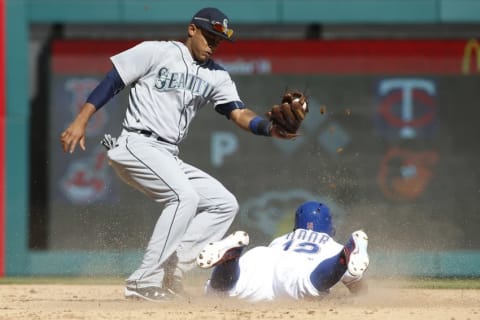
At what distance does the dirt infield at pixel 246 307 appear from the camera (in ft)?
18.8

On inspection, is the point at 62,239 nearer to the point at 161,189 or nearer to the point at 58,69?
the point at 58,69

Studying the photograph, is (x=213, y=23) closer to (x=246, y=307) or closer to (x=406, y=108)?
(x=246, y=307)

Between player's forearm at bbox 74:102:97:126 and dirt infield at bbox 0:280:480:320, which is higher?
player's forearm at bbox 74:102:97:126

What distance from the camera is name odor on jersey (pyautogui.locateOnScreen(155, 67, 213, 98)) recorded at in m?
6.64

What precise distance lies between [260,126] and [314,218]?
59 cm

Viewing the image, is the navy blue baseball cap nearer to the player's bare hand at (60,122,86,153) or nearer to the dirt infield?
the player's bare hand at (60,122,86,153)

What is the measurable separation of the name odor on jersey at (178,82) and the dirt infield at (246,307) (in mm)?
1195

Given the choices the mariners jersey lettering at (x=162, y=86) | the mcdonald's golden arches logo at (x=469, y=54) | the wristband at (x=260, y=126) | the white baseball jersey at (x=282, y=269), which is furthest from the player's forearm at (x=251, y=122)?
the mcdonald's golden arches logo at (x=469, y=54)

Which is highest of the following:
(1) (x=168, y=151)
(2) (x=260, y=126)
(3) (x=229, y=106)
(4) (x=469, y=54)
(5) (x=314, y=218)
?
(4) (x=469, y=54)

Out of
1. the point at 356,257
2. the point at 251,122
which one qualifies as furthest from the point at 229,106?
the point at 356,257

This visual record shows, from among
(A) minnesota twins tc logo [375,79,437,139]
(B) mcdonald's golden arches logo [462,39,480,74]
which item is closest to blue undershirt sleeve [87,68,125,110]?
(A) minnesota twins tc logo [375,79,437,139]

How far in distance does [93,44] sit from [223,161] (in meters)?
1.54

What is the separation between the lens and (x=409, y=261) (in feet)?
32.6

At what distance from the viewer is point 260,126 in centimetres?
642
